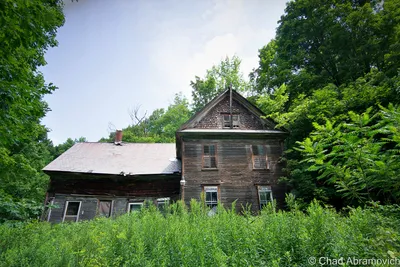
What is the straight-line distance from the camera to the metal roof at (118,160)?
1580 cm

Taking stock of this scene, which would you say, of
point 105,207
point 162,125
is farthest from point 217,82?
point 105,207

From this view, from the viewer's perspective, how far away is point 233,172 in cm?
1394

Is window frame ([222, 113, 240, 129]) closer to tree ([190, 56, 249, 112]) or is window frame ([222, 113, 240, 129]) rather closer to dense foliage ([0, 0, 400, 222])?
dense foliage ([0, 0, 400, 222])

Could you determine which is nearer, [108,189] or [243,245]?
[243,245]

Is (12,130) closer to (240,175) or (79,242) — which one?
(79,242)

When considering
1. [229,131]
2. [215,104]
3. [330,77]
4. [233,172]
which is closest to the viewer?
[233,172]

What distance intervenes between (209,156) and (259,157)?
11.0ft

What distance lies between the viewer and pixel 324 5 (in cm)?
1614

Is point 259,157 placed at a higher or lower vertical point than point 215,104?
lower

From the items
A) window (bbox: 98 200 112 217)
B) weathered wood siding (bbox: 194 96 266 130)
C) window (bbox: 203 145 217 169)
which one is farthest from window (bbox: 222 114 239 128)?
window (bbox: 98 200 112 217)

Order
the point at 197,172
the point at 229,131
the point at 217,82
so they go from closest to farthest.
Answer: the point at 197,172 → the point at 229,131 → the point at 217,82

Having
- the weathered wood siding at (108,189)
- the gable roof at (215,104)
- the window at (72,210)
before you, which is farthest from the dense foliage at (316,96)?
the window at (72,210)

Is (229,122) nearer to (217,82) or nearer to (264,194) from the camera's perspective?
(264,194)

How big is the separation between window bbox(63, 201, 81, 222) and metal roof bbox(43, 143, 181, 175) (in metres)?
2.26
